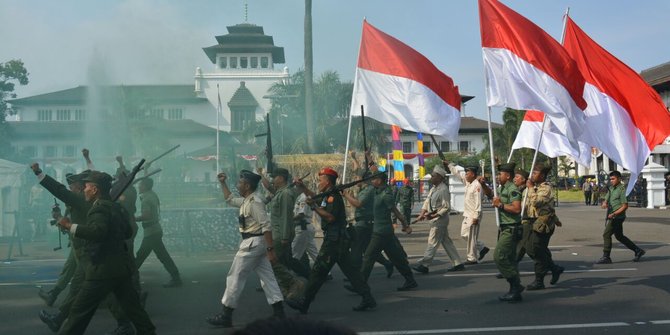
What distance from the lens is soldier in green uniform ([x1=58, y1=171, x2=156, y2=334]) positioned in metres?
5.57

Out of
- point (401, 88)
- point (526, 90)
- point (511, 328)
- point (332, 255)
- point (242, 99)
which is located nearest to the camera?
point (511, 328)

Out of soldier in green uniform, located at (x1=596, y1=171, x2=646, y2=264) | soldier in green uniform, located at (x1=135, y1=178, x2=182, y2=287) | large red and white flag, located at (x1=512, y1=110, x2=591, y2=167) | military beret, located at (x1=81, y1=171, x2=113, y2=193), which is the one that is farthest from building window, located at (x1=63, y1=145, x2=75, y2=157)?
military beret, located at (x1=81, y1=171, x2=113, y2=193)

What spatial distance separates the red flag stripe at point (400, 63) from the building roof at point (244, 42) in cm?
5819

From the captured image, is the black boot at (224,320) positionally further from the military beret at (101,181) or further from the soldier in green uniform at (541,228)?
the soldier in green uniform at (541,228)

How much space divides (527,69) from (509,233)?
2298 millimetres

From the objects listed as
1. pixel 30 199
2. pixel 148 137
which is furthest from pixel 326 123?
pixel 30 199

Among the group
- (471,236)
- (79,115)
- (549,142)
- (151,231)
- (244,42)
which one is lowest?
(471,236)

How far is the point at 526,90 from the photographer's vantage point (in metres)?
9.22

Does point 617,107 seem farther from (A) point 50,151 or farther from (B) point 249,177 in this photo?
(A) point 50,151

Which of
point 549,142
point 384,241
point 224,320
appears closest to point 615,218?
point 549,142

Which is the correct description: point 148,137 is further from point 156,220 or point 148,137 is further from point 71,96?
point 156,220

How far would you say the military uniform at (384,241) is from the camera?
8875 millimetres

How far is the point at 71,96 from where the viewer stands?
208ft

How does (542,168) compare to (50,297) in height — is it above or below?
above
